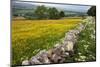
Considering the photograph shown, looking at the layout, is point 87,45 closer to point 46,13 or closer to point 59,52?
point 59,52

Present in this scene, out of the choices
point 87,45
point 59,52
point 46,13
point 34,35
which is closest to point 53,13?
point 46,13

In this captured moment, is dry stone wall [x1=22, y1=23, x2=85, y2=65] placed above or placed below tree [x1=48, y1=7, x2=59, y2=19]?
below

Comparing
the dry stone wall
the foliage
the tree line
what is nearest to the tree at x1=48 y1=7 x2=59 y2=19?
the tree line

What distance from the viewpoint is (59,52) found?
115 inches

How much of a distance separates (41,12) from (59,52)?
0.59 m

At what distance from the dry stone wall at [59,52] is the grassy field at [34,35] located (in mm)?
56

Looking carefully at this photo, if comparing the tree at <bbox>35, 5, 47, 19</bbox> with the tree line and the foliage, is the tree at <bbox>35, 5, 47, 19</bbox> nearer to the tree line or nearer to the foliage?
the tree line

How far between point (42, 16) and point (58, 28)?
0.91ft

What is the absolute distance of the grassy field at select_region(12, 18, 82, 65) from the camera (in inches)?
106

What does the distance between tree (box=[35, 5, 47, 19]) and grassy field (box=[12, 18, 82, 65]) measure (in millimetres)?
66

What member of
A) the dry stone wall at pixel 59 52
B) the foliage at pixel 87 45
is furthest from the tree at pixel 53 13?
the foliage at pixel 87 45

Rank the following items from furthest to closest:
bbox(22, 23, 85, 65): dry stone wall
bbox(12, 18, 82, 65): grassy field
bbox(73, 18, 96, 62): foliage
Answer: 1. bbox(73, 18, 96, 62): foliage
2. bbox(22, 23, 85, 65): dry stone wall
3. bbox(12, 18, 82, 65): grassy field

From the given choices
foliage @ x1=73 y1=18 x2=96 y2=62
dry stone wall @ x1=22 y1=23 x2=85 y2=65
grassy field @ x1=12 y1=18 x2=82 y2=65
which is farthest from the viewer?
foliage @ x1=73 y1=18 x2=96 y2=62

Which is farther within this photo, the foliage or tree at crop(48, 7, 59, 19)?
the foliage
